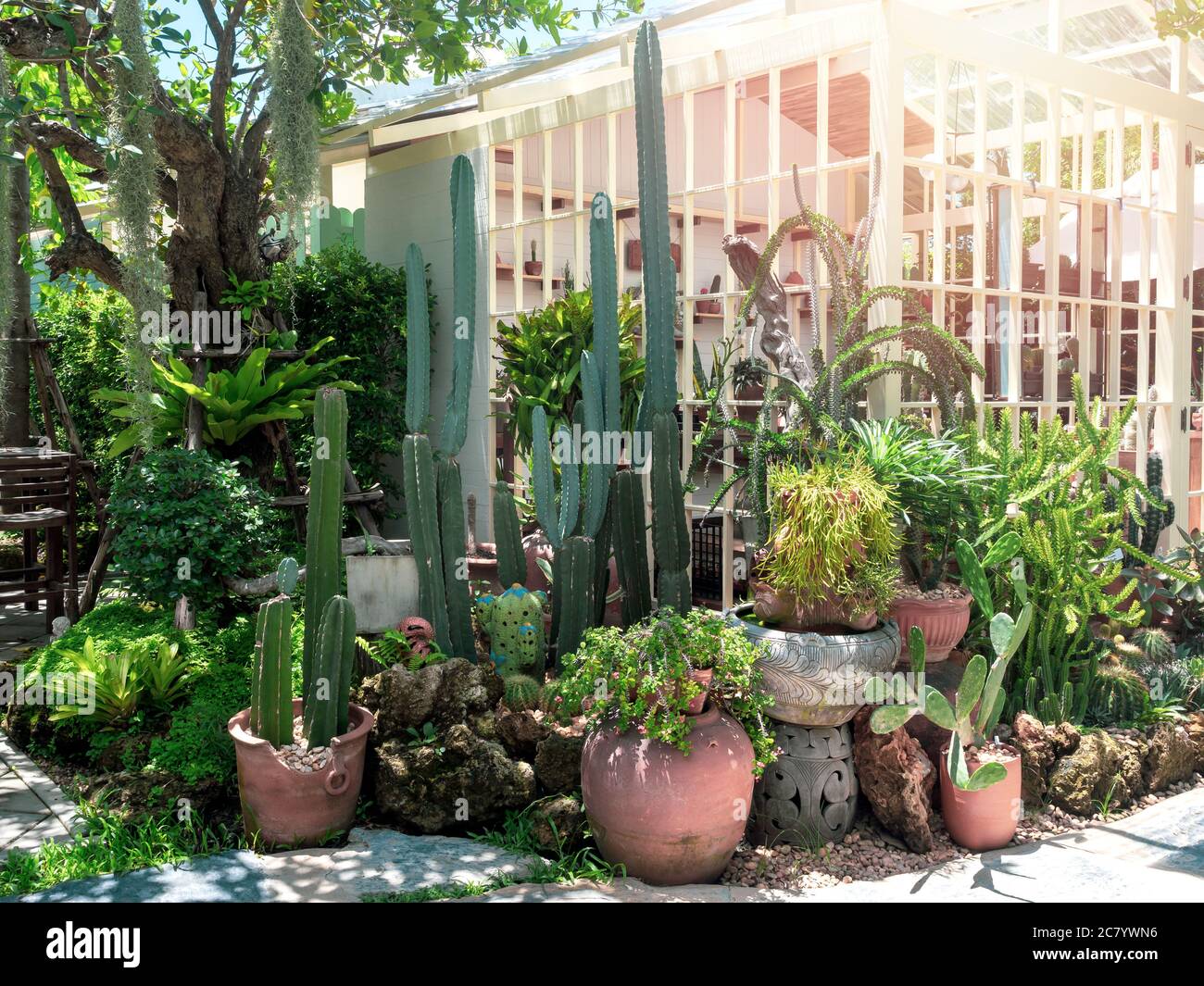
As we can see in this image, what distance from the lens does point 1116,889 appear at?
133 inches

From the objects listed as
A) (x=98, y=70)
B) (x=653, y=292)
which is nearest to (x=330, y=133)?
(x=98, y=70)

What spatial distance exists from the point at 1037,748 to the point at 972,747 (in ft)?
1.19

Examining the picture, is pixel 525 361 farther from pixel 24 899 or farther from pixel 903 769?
pixel 24 899

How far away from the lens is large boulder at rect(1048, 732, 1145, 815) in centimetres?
400

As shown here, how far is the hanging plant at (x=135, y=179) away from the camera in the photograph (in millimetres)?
5020

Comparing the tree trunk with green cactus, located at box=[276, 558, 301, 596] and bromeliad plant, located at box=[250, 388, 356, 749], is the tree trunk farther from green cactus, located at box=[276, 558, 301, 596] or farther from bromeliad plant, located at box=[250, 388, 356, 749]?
green cactus, located at box=[276, 558, 301, 596]

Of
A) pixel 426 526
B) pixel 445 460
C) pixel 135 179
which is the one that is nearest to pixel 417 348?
pixel 445 460

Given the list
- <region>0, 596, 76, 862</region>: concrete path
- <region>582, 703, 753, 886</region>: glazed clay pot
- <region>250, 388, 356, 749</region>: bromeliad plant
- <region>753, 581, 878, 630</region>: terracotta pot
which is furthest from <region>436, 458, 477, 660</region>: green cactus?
<region>0, 596, 76, 862</region>: concrete path

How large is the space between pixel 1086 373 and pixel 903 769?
118 inches

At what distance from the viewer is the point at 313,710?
148 inches

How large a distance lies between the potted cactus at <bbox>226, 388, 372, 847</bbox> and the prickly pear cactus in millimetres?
773

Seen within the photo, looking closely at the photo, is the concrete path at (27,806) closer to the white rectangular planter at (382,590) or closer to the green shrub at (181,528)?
the green shrub at (181,528)

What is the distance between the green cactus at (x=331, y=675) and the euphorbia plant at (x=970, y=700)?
1813mm

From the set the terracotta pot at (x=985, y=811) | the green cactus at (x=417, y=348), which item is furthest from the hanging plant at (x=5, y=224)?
the terracotta pot at (x=985, y=811)
